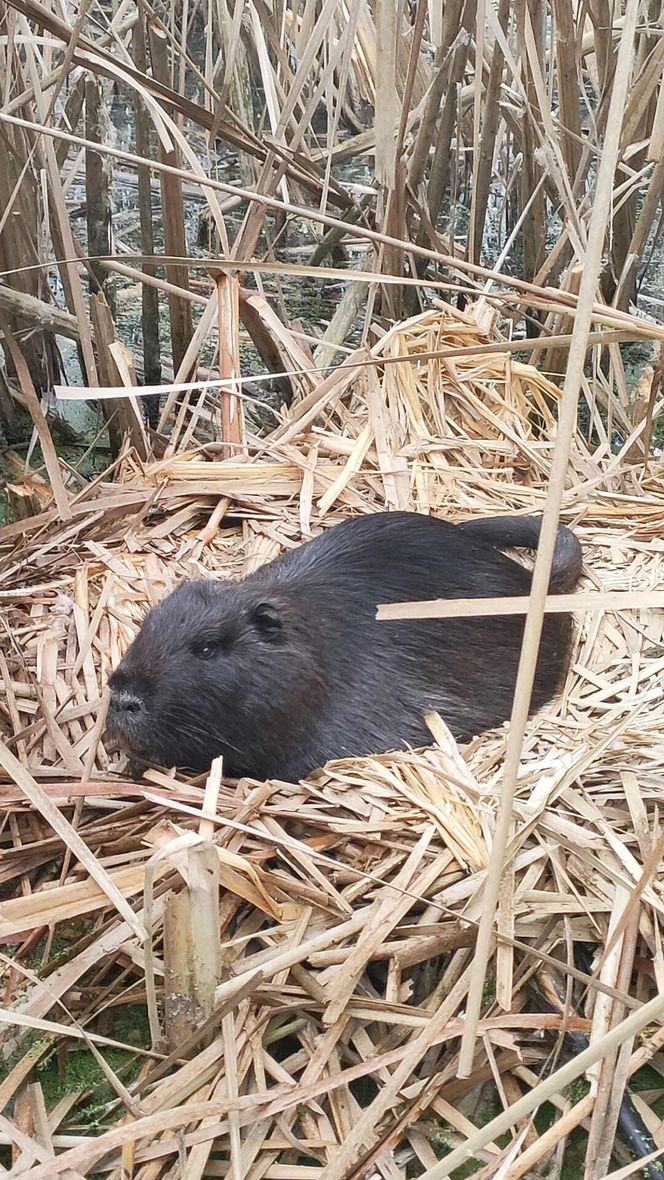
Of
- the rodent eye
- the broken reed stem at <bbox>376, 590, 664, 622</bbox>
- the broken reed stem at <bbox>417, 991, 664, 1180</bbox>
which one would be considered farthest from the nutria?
the broken reed stem at <bbox>417, 991, 664, 1180</bbox>

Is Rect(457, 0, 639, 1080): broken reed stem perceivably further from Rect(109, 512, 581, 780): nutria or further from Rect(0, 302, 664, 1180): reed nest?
Rect(109, 512, 581, 780): nutria

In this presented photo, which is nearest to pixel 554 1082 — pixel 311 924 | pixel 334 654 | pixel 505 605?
pixel 505 605

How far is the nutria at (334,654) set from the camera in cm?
242

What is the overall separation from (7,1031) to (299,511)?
163cm

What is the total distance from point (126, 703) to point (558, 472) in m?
Answer: 1.39

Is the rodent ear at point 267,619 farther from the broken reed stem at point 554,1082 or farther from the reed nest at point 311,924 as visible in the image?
the broken reed stem at point 554,1082

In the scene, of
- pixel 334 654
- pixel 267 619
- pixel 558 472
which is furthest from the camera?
pixel 334 654

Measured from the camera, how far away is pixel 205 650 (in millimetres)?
2465

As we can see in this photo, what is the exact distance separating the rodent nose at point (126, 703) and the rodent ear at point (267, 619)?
29 cm

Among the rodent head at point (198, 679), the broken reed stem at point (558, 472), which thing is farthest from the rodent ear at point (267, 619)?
the broken reed stem at point (558, 472)

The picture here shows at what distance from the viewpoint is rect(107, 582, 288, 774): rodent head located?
238 centimetres

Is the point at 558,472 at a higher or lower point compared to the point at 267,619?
higher

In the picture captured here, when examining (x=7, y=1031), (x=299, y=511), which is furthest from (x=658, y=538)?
(x=7, y=1031)

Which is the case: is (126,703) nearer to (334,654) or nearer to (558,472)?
(334,654)
